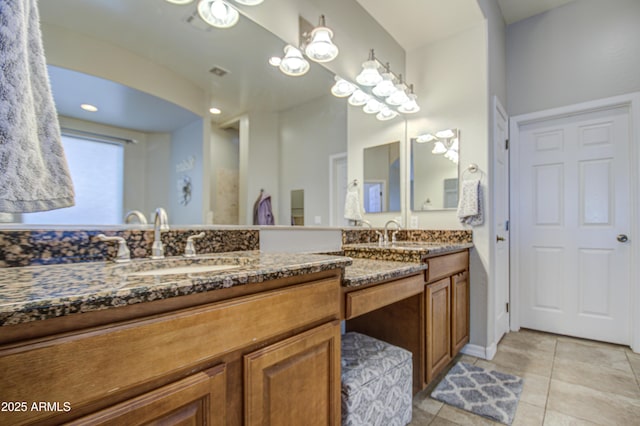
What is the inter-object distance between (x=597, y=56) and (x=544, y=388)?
2.70 metres

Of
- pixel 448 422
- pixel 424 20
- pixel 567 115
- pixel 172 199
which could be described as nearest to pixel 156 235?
pixel 172 199

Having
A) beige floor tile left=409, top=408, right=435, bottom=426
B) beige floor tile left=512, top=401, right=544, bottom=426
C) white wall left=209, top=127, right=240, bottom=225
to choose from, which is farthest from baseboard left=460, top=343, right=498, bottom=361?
white wall left=209, top=127, right=240, bottom=225

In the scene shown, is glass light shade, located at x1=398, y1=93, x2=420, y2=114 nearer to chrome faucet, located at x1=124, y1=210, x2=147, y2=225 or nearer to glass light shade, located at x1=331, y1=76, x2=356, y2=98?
glass light shade, located at x1=331, y1=76, x2=356, y2=98

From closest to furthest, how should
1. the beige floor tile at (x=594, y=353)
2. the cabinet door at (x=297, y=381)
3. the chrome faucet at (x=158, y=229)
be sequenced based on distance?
the cabinet door at (x=297, y=381) < the chrome faucet at (x=158, y=229) < the beige floor tile at (x=594, y=353)

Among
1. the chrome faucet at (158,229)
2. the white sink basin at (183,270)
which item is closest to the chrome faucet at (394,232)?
the white sink basin at (183,270)

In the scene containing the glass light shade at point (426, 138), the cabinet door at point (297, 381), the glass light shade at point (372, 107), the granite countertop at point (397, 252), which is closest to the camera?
the cabinet door at point (297, 381)

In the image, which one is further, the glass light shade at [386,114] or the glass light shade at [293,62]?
the glass light shade at [386,114]

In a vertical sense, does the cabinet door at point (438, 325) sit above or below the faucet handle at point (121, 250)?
below

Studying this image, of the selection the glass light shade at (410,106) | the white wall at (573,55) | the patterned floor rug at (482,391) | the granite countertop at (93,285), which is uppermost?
the white wall at (573,55)

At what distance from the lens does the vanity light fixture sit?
84.5 inches

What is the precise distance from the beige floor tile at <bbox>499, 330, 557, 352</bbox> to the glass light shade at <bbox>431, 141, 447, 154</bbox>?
170 cm

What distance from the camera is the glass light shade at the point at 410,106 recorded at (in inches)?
98.0

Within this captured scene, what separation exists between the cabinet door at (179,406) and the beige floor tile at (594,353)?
8.68 feet

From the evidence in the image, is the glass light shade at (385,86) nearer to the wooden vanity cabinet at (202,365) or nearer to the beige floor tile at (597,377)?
the wooden vanity cabinet at (202,365)
